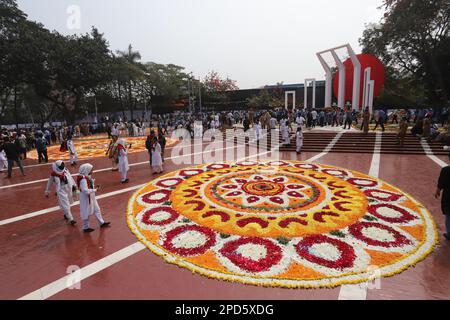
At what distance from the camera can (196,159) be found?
46.5ft

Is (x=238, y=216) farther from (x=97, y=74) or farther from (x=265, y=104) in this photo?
(x=265, y=104)

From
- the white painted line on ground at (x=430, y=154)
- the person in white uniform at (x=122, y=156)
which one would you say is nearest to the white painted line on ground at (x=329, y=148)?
the white painted line on ground at (x=430, y=154)

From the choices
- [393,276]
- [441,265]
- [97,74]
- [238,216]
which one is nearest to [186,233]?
[238,216]

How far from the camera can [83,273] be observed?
15.1 feet

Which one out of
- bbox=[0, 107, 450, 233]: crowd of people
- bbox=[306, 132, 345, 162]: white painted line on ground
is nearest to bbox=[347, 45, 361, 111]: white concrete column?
bbox=[0, 107, 450, 233]: crowd of people

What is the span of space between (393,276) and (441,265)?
3.31 feet

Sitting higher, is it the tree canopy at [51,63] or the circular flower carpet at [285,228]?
the tree canopy at [51,63]

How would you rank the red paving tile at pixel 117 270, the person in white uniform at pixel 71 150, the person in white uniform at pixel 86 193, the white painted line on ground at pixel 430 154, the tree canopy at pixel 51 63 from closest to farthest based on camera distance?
the red paving tile at pixel 117 270, the person in white uniform at pixel 86 193, the white painted line on ground at pixel 430 154, the person in white uniform at pixel 71 150, the tree canopy at pixel 51 63

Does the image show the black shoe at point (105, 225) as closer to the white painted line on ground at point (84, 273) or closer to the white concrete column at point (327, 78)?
the white painted line on ground at point (84, 273)

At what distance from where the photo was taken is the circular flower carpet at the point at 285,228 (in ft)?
14.9

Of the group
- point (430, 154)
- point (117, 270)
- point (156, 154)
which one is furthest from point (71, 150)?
point (430, 154)

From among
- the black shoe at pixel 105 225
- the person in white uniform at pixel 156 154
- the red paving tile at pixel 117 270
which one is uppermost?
the person in white uniform at pixel 156 154

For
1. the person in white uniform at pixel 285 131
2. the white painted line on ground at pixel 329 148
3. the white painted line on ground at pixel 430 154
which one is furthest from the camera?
the person in white uniform at pixel 285 131

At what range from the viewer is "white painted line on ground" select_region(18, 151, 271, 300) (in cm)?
410
